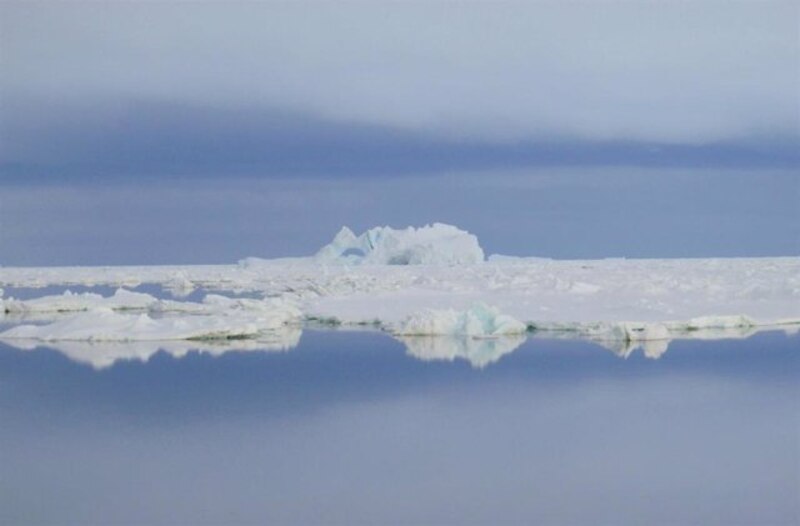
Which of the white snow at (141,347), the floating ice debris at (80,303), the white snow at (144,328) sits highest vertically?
the floating ice debris at (80,303)

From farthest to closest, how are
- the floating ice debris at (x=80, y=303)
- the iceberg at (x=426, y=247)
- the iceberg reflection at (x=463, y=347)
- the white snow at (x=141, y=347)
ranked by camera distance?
the iceberg at (x=426, y=247) → the floating ice debris at (x=80, y=303) → the white snow at (x=141, y=347) → the iceberg reflection at (x=463, y=347)

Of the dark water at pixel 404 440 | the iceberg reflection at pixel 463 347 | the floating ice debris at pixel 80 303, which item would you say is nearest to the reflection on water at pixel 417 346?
the iceberg reflection at pixel 463 347

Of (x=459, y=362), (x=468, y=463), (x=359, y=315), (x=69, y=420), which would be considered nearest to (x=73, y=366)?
(x=69, y=420)

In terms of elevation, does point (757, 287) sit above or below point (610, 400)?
above

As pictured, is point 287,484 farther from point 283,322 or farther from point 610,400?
point 283,322

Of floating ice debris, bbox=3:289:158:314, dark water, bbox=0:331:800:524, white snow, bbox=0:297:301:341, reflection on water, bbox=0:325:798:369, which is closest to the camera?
dark water, bbox=0:331:800:524

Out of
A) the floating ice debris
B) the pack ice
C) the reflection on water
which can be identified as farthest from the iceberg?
the reflection on water

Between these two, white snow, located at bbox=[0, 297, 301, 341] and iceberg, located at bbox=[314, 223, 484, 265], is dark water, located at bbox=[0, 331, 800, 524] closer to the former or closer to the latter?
white snow, located at bbox=[0, 297, 301, 341]

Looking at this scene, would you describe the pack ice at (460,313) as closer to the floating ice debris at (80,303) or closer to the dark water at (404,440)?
the floating ice debris at (80,303)
